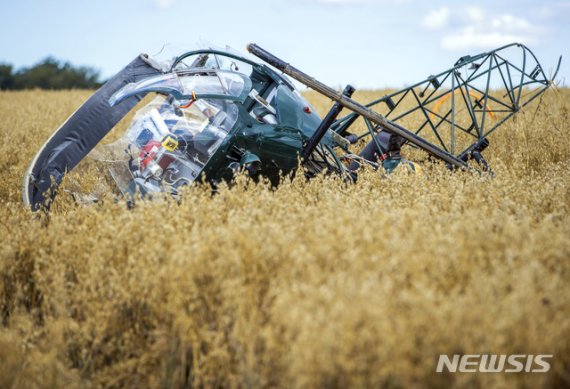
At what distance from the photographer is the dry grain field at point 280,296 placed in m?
2.55

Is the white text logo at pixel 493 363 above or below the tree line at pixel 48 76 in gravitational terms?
above

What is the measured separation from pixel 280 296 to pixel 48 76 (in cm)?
7071

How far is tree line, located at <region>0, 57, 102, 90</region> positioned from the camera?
63375 millimetres

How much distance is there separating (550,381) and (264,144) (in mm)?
Result: 3370

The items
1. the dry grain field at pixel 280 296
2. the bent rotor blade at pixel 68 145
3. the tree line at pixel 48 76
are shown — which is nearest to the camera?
the dry grain field at pixel 280 296

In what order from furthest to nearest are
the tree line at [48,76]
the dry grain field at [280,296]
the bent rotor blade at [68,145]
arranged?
the tree line at [48,76] < the bent rotor blade at [68,145] < the dry grain field at [280,296]

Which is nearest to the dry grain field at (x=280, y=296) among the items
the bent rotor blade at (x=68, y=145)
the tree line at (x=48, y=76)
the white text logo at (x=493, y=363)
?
the white text logo at (x=493, y=363)

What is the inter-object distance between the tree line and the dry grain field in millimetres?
63080

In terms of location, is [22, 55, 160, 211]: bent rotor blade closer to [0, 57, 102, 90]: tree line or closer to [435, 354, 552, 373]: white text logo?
[435, 354, 552, 373]: white text logo

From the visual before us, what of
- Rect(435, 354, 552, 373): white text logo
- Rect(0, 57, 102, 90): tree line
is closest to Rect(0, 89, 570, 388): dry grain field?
Rect(435, 354, 552, 373): white text logo

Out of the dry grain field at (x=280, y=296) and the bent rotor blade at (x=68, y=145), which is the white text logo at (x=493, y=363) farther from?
the bent rotor blade at (x=68, y=145)

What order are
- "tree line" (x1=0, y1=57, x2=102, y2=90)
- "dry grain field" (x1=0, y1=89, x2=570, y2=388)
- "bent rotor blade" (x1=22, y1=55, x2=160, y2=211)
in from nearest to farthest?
"dry grain field" (x1=0, y1=89, x2=570, y2=388), "bent rotor blade" (x1=22, y1=55, x2=160, y2=211), "tree line" (x1=0, y1=57, x2=102, y2=90)

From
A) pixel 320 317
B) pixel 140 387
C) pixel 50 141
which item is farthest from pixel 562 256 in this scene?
pixel 50 141

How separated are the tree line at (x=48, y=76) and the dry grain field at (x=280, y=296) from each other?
2483 inches
